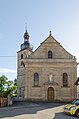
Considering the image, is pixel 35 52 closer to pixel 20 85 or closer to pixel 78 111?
pixel 20 85

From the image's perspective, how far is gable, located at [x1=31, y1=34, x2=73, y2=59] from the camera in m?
43.5

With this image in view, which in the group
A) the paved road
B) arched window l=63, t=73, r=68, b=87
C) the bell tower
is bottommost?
the paved road

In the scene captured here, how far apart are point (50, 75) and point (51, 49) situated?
4670mm

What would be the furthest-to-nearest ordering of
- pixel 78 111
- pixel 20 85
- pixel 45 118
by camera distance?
1. pixel 20 85
2. pixel 78 111
3. pixel 45 118

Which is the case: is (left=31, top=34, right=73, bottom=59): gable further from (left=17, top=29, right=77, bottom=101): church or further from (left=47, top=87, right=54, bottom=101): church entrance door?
(left=47, top=87, right=54, bottom=101): church entrance door

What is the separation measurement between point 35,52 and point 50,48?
108 inches

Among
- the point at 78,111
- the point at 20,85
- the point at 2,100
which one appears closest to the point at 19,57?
the point at 20,85

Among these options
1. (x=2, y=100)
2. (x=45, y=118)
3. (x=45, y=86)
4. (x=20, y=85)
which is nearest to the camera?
(x=45, y=118)

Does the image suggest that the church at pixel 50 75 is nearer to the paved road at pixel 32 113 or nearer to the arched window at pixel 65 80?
the arched window at pixel 65 80

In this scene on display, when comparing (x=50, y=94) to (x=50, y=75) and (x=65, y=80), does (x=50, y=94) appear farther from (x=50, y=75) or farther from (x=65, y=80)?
(x=65, y=80)

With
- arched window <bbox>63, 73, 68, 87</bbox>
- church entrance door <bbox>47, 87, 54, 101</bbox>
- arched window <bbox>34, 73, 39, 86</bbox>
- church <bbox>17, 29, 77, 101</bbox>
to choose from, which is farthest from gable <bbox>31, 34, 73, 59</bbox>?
church entrance door <bbox>47, 87, 54, 101</bbox>

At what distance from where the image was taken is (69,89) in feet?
138

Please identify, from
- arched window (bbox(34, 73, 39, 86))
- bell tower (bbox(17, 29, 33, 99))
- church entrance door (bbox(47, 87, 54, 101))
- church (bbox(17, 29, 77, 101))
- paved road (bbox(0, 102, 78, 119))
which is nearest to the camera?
paved road (bbox(0, 102, 78, 119))

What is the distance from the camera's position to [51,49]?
44031mm
